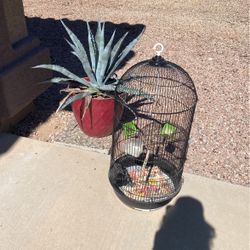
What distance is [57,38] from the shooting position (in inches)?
268

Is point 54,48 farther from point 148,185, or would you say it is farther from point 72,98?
point 148,185

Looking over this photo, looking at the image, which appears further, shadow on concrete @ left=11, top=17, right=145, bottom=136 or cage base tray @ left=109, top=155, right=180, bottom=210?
shadow on concrete @ left=11, top=17, right=145, bottom=136

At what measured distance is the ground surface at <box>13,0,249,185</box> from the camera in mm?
4184

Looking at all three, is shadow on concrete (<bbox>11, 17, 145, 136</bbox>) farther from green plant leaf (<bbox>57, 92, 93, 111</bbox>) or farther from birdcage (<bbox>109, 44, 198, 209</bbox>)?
birdcage (<bbox>109, 44, 198, 209</bbox>)

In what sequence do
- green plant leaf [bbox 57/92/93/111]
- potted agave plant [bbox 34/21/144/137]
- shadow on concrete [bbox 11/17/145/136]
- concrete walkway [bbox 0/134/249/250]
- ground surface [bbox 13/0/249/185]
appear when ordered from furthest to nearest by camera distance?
shadow on concrete [bbox 11/17/145/136] < ground surface [bbox 13/0/249/185] < potted agave plant [bbox 34/21/144/137] < green plant leaf [bbox 57/92/93/111] < concrete walkway [bbox 0/134/249/250]

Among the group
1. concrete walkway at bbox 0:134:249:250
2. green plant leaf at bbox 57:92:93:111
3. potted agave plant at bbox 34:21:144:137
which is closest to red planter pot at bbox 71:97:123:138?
potted agave plant at bbox 34:21:144:137

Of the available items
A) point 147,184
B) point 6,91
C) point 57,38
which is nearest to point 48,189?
point 147,184

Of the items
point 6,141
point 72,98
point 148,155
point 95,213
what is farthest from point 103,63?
point 95,213

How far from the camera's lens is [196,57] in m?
6.47

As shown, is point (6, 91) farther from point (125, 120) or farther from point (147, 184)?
point (147, 184)

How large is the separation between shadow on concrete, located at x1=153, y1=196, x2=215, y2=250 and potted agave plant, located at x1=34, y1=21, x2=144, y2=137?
43.7 inches

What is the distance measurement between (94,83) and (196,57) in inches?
121

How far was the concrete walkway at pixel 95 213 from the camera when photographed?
9.80 feet

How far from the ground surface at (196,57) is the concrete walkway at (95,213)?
16.6 inches
